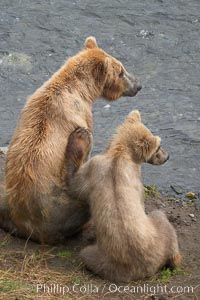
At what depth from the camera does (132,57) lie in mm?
12664

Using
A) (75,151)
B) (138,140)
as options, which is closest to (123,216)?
(138,140)

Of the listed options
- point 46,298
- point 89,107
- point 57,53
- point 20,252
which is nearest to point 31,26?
point 57,53

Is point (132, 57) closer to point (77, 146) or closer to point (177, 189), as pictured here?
point (177, 189)

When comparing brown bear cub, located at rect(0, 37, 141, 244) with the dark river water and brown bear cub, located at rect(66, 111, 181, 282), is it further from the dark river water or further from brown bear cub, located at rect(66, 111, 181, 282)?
the dark river water

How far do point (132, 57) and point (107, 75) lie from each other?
3.92 metres

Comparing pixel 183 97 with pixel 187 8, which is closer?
pixel 183 97

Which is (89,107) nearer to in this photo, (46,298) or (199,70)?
(46,298)

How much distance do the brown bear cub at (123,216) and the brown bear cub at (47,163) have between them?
0.20 metres

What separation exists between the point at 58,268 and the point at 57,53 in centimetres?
553

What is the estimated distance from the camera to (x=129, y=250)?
295 inches

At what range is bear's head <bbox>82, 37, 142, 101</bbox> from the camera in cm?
871

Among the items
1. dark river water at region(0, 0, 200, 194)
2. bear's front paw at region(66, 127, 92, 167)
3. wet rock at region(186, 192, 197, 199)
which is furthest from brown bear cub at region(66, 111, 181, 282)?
dark river water at region(0, 0, 200, 194)

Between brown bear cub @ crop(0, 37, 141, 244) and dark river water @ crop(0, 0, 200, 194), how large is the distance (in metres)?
1.95

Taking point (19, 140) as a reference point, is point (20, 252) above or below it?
below
